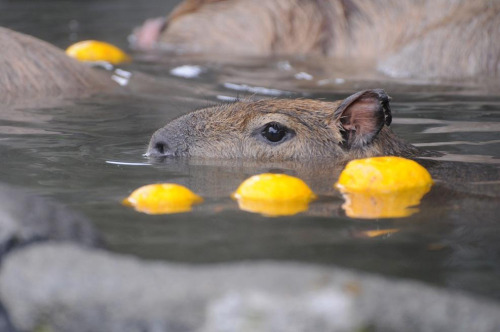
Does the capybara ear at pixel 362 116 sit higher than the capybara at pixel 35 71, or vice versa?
the capybara at pixel 35 71

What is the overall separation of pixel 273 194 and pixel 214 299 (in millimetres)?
1204

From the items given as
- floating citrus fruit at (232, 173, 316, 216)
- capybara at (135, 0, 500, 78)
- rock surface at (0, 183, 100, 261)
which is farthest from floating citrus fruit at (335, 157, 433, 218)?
capybara at (135, 0, 500, 78)

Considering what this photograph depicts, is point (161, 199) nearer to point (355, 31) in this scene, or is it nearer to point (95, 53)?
point (95, 53)

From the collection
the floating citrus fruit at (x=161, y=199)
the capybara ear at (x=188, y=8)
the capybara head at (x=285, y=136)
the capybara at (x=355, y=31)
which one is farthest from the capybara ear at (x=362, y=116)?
the capybara ear at (x=188, y=8)

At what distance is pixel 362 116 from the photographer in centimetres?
386

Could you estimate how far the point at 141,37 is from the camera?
7.59m

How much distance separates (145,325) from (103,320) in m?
0.09

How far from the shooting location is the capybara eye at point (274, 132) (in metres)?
3.92

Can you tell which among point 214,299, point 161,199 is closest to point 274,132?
point 161,199

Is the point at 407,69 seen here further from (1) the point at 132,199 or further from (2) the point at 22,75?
(1) the point at 132,199

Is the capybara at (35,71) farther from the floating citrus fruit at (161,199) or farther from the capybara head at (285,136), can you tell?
the floating citrus fruit at (161,199)

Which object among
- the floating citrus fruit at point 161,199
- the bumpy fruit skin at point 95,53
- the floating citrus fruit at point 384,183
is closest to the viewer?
the floating citrus fruit at point 161,199

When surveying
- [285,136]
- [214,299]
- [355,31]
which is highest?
[355,31]

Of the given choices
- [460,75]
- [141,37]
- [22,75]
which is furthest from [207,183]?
[141,37]
